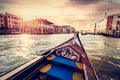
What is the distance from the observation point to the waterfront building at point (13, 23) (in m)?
14.4

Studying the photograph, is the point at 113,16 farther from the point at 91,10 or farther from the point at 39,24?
the point at 39,24

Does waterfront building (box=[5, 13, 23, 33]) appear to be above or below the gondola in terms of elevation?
above

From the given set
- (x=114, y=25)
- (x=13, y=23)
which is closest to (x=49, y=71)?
(x=13, y=23)

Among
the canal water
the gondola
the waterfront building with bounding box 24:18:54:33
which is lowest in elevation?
the canal water

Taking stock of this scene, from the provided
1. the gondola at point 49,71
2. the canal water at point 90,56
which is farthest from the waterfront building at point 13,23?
the gondola at point 49,71

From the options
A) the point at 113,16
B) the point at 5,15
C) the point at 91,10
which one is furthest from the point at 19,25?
the point at 113,16

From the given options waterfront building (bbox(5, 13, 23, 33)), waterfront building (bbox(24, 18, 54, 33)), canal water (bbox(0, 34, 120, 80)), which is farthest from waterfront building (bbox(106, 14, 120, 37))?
waterfront building (bbox(5, 13, 23, 33))

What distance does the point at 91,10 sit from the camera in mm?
7406

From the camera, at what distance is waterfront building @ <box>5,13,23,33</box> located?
47.2ft

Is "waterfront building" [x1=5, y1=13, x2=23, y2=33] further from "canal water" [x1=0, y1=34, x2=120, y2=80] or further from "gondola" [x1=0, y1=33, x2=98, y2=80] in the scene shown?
"gondola" [x1=0, y1=33, x2=98, y2=80]

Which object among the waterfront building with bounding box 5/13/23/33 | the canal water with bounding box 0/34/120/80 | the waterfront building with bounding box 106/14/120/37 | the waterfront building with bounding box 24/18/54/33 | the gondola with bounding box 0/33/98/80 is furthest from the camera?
the waterfront building with bounding box 24/18/54/33

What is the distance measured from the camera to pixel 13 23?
607 inches

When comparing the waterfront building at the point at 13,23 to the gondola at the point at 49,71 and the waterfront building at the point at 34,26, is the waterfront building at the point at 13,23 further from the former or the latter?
the gondola at the point at 49,71

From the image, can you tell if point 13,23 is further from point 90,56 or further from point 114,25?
point 114,25
